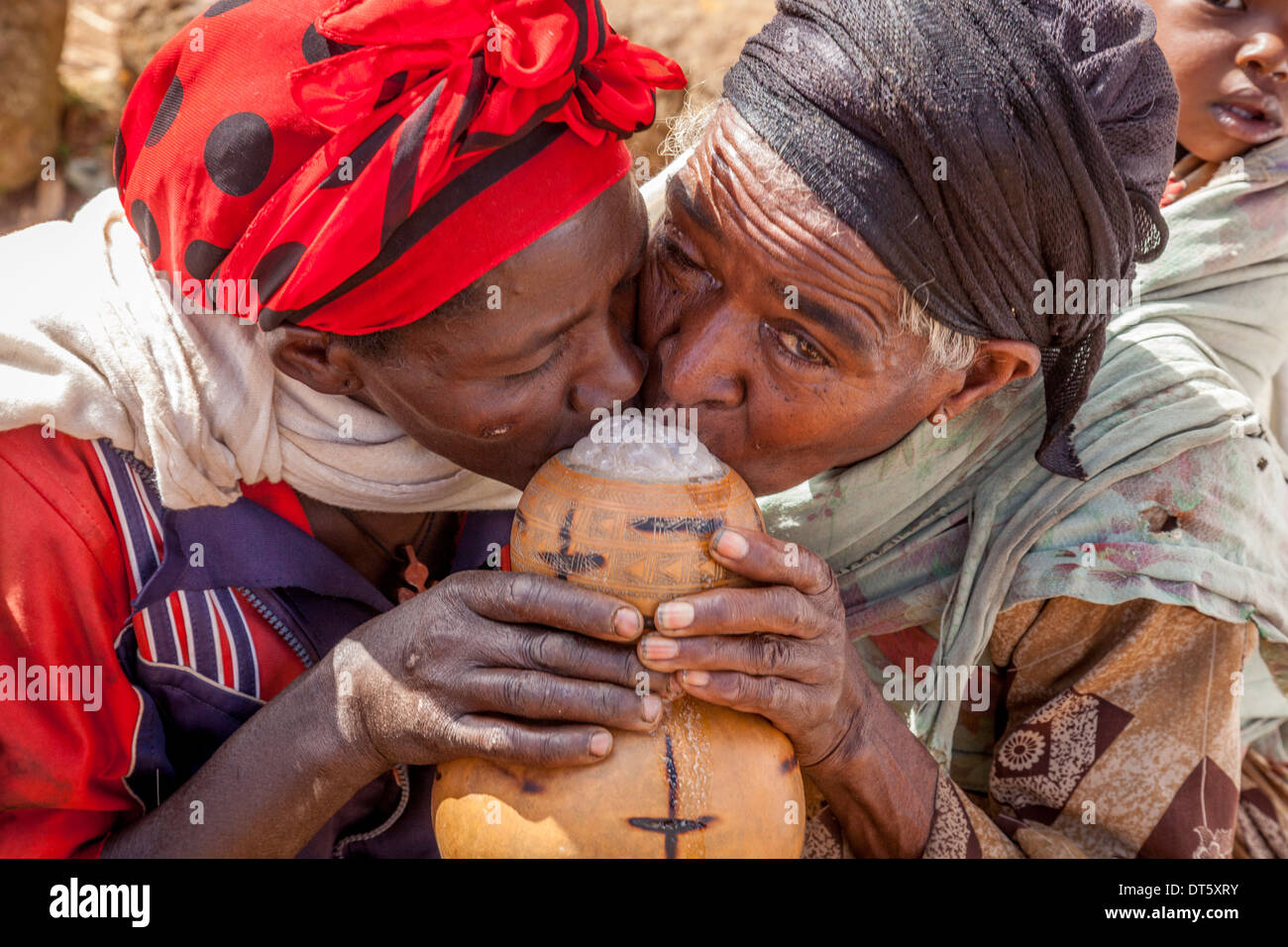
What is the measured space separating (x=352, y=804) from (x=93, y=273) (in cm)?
130

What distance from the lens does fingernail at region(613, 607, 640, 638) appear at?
1819mm

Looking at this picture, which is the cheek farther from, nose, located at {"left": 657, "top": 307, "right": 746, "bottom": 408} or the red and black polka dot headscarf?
the red and black polka dot headscarf

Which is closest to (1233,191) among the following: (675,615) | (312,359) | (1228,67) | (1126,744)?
(1228,67)

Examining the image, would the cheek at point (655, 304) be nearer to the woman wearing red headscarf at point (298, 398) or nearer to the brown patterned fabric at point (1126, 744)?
the woman wearing red headscarf at point (298, 398)

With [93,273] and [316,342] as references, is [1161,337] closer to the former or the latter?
[316,342]

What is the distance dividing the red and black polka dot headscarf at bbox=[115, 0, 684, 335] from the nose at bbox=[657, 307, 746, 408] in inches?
13.3

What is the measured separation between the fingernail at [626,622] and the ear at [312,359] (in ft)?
2.52

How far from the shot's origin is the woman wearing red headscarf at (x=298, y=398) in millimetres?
1915

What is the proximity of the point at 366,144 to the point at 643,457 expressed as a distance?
690 millimetres

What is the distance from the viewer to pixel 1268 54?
2.91 m

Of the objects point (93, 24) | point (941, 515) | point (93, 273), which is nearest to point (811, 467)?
point (941, 515)

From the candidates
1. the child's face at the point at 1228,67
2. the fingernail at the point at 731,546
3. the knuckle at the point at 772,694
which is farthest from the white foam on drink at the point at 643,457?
the child's face at the point at 1228,67

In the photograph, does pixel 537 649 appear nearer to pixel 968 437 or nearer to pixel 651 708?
pixel 651 708

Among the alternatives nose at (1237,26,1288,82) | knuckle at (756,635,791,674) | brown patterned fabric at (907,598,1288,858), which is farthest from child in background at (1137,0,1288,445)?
knuckle at (756,635,791,674)
